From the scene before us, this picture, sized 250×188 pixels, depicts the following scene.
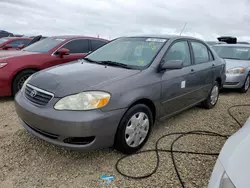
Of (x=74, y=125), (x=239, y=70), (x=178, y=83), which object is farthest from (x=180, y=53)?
(x=239, y=70)

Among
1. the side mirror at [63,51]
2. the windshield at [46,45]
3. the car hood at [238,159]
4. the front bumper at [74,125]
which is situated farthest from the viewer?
the windshield at [46,45]

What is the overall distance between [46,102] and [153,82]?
1318 mm

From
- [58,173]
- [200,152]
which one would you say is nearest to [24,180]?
[58,173]

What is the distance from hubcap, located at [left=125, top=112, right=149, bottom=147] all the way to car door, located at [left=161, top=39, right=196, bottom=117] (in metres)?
0.45

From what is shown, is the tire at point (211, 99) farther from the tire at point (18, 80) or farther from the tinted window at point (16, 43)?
the tinted window at point (16, 43)

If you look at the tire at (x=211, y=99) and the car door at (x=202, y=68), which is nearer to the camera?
the car door at (x=202, y=68)

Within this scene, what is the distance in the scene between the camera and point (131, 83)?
2602 mm

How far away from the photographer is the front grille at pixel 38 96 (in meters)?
2.43

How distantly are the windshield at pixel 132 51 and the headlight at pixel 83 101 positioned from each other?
837 millimetres

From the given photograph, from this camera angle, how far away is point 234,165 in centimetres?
137

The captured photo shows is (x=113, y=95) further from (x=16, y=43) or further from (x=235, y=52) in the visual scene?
(x=16, y=43)

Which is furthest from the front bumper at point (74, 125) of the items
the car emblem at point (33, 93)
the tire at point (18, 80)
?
the tire at point (18, 80)

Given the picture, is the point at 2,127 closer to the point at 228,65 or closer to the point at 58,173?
the point at 58,173

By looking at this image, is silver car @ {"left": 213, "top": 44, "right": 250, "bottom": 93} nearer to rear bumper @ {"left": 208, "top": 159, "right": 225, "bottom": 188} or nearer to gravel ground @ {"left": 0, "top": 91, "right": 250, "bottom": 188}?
gravel ground @ {"left": 0, "top": 91, "right": 250, "bottom": 188}
